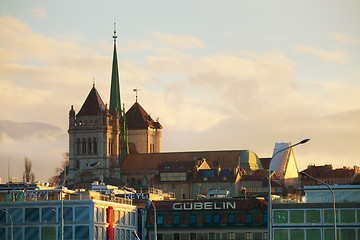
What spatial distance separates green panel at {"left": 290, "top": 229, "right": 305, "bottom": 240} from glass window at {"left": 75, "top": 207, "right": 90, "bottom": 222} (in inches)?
1008

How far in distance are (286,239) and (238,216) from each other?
29.8 feet

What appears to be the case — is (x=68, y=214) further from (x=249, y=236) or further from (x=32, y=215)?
(x=249, y=236)

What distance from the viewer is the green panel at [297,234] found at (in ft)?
424

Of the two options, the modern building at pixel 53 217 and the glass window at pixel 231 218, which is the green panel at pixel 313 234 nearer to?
the glass window at pixel 231 218

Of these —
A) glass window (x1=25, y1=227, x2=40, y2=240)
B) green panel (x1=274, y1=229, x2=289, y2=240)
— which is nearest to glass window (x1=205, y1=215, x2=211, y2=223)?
green panel (x1=274, y1=229, x2=289, y2=240)

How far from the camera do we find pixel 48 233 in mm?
126250

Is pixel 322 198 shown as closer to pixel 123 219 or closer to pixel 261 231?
pixel 261 231

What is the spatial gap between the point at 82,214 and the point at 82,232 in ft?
7.30

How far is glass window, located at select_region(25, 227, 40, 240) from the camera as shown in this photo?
126 meters

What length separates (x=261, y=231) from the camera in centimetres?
13475

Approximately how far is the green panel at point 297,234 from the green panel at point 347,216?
5257mm

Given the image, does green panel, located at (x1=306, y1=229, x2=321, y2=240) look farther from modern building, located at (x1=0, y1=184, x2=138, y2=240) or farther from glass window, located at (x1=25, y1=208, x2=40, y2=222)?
glass window, located at (x1=25, y1=208, x2=40, y2=222)

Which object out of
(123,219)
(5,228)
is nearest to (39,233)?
(5,228)

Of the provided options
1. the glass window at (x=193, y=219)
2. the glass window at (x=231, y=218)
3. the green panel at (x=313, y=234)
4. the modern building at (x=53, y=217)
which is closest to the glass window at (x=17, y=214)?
the modern building at (x=53, y=217)
